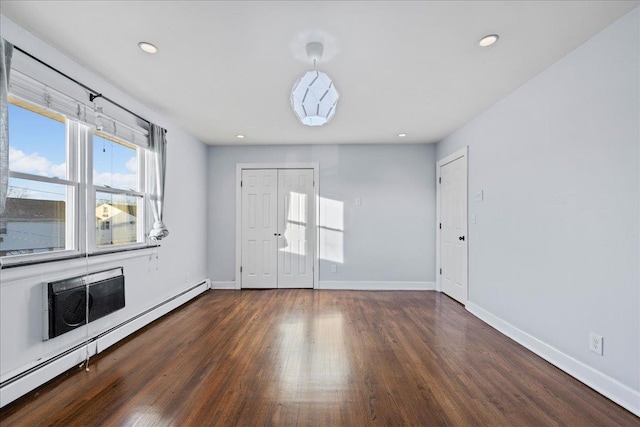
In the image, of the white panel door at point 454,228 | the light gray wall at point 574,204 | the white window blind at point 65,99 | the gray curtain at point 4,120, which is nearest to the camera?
the gray curtain at point 4,120

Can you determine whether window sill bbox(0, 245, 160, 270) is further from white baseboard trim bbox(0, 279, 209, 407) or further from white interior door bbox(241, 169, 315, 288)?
white interior door bbox(241, 169, 315, 288)

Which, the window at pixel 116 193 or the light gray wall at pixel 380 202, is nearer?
the window at pixel 116 193

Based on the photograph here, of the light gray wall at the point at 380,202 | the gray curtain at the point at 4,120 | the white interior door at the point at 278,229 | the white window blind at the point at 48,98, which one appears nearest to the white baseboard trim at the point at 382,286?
the light gray wall at the point at 380,202

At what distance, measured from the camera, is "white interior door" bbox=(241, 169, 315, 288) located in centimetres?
478

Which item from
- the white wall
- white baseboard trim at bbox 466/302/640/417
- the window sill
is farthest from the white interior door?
white baseboard trim at bbox 466/302/640/417

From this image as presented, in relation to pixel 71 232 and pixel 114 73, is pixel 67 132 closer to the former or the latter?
pixel 114 73

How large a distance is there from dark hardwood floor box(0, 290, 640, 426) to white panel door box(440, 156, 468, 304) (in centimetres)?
89

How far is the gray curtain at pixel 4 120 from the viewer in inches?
66.7

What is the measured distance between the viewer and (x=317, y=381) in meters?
2.06

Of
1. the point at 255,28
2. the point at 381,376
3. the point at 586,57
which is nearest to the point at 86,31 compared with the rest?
the point at 255,28

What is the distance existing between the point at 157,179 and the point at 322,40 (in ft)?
8.05

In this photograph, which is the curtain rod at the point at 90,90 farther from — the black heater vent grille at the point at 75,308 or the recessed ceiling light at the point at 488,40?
the recessed ceiling light at the point at 488,40

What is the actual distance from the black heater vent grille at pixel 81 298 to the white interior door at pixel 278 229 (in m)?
2.22

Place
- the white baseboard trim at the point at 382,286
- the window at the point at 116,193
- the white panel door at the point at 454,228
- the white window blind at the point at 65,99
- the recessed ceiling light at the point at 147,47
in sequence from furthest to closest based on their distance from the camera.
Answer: the white baseboard trim at the point at 382,286 → the white panel door at the point at 454,228 → the window at the point at 116,193 → the recessed ceiling light at the point at 147,47 → the white window blind at the point at 65,99
